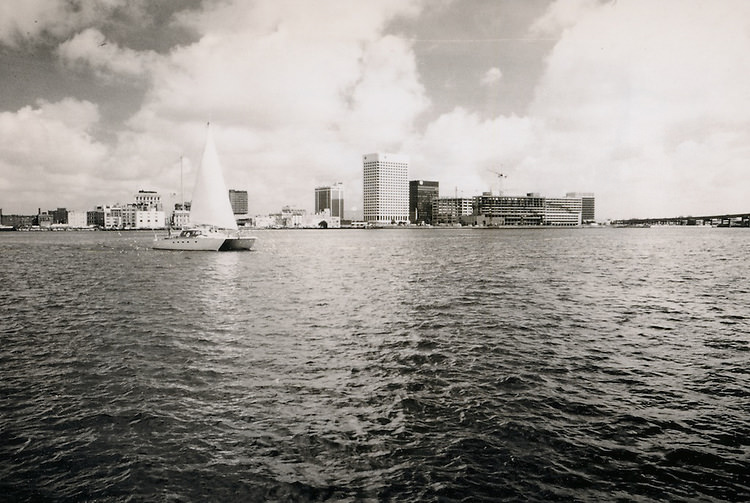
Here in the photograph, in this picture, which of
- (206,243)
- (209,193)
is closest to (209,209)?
(209,193)

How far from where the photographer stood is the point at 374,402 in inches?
446

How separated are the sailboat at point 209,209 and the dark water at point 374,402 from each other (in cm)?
3956

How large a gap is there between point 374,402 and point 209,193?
→ 56.8 meters

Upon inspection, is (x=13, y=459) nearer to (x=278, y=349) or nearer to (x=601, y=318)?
(x=278, y=349)

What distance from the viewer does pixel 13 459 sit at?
8664 millimetres

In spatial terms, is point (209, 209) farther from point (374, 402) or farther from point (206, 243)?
point (374, 402)

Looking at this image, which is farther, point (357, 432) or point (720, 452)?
point (357, 432)

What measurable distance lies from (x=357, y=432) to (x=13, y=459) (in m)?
6.22

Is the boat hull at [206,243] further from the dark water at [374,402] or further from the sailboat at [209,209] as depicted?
the dark water at [374,402]

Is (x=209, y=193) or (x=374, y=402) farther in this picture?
(x=209, y=193)

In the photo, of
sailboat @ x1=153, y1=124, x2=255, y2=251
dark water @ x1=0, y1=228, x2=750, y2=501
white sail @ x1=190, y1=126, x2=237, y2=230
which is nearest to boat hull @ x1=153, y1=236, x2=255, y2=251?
sailboat @ x1=153, y1=124, x2=255, y2=251

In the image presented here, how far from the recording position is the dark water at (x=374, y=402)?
26.5 ft

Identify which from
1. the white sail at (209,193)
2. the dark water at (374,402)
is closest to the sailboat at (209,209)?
the white sail at (209,193)

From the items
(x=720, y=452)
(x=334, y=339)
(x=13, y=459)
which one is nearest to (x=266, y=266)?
(x=334, y=339)
